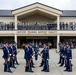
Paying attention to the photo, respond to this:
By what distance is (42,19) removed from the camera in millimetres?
52344

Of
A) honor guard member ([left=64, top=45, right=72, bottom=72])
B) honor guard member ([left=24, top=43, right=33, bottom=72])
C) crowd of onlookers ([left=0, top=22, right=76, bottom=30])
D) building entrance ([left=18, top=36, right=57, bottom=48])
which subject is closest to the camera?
honor guard member ([left=24, top=43, right=33, bottom=72])

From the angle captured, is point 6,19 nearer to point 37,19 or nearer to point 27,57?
point 37,19

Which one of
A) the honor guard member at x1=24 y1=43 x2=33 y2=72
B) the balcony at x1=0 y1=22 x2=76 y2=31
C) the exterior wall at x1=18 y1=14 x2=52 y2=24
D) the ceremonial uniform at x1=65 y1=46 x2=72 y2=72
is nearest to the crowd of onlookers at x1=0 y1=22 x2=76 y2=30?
the balcony at x1=0 y1=22 x2=76 y2=31

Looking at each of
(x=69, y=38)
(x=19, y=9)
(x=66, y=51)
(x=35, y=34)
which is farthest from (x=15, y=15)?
(x=66, y=51)

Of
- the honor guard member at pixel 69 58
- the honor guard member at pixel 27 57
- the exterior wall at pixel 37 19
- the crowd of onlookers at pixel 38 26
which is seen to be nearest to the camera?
the honor guard member at pixel 27 57

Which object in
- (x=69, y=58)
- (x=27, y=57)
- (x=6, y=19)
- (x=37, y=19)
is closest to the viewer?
(x=27, y=57)

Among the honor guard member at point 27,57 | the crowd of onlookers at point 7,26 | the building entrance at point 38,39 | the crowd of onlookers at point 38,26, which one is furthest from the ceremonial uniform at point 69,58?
the building entrance at point 38,39

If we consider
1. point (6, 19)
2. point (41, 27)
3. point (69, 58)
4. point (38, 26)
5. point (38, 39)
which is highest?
point (6, 19)

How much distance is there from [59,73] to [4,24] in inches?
1220

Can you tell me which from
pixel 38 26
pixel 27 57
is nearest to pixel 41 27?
pixel 38 26

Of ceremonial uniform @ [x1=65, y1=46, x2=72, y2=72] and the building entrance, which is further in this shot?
the building entrance

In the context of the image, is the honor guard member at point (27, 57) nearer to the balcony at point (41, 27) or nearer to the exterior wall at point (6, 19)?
the balcony at point (41, 27)

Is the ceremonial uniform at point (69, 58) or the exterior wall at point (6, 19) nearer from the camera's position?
the ceremonial uniform at point (69, 58)

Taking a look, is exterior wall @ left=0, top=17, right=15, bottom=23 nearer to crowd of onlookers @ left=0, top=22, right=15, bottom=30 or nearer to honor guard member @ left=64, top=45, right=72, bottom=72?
crowd of onlookers @ left=0, top=22, right=15, bottom=30
